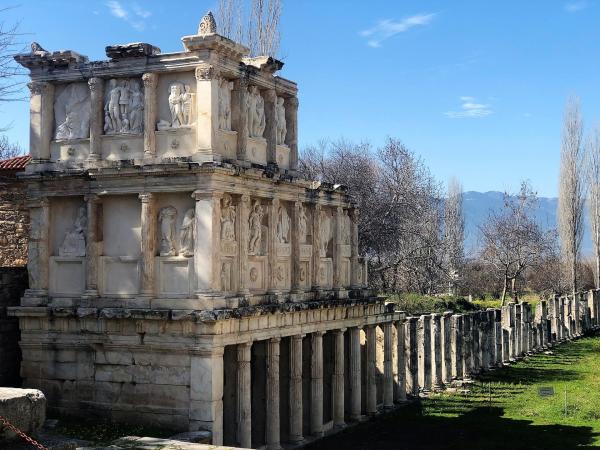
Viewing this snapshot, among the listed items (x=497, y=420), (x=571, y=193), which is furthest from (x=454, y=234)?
(x=497, y=420)

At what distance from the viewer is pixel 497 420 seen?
22578mm

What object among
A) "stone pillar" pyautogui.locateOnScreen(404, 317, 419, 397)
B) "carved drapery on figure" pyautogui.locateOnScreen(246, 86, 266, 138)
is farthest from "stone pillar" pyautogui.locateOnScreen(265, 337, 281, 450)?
"stone pillar" pyautogui.locateOnScreen(404, 317, 419, 397)

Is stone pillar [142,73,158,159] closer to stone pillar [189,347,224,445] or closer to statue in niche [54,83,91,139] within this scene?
statue in niche [54,83,91,139]

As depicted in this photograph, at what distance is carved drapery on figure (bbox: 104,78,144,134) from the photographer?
54.8 ft

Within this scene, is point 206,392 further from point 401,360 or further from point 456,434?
point 401,360

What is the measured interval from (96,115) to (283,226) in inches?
194

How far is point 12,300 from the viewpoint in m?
17.7

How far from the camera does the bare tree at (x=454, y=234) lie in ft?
166

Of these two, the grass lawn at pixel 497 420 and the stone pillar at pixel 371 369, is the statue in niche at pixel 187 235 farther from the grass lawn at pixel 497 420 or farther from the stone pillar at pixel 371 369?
the stone pillar at pixel 371 369

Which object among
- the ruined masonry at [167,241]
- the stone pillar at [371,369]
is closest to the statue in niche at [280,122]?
the ruined masonry at [167,241]

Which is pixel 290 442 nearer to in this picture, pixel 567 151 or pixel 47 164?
pixel 47 164

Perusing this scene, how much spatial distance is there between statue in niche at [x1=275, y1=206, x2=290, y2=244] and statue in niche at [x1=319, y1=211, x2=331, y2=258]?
6.28 feet

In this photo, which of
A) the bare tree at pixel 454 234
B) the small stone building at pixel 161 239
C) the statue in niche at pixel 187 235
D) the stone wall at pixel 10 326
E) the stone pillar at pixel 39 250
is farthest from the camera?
the bare tree at pixel 454 234

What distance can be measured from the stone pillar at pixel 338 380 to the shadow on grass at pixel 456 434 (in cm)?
44
